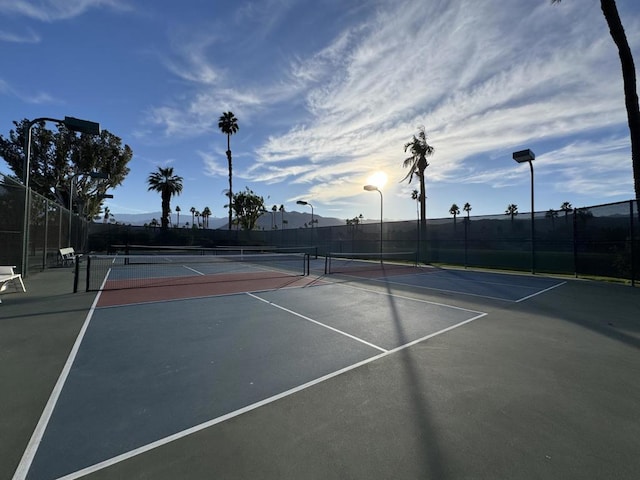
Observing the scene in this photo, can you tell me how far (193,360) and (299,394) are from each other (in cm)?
177

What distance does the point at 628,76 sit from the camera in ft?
41.3

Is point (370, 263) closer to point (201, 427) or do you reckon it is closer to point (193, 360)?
point (193, 360)

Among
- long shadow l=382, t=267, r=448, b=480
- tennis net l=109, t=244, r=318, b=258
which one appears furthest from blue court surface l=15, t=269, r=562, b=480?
tennis net l=109, t=244, r=318, b=258

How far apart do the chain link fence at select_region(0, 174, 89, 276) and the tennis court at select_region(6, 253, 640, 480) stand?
6179 mm

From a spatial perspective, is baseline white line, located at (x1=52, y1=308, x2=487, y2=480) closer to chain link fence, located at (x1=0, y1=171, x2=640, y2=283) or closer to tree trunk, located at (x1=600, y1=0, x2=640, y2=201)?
chain link fence, located at (x1=0, y1=171, x2=640, y2=283)

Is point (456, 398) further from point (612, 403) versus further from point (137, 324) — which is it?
point (137, 324)

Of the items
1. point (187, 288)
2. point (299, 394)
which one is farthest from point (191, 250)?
point (299, 394)

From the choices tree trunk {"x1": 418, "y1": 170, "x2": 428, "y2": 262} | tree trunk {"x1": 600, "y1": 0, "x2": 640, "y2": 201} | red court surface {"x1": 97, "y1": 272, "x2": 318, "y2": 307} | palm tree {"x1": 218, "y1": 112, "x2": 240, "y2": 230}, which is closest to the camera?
red court surface {"x1": 97, "y1": 272, "x2": 318, "y2": 307}

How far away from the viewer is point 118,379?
12.1ft

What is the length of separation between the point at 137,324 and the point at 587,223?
58.1 feet

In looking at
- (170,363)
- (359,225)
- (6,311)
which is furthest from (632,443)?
(359,225)

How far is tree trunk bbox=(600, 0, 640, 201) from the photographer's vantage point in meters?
12.4

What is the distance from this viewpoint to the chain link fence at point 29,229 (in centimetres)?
984

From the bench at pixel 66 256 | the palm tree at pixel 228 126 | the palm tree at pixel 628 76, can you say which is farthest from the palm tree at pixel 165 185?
the palm tree at pixel 628 76
